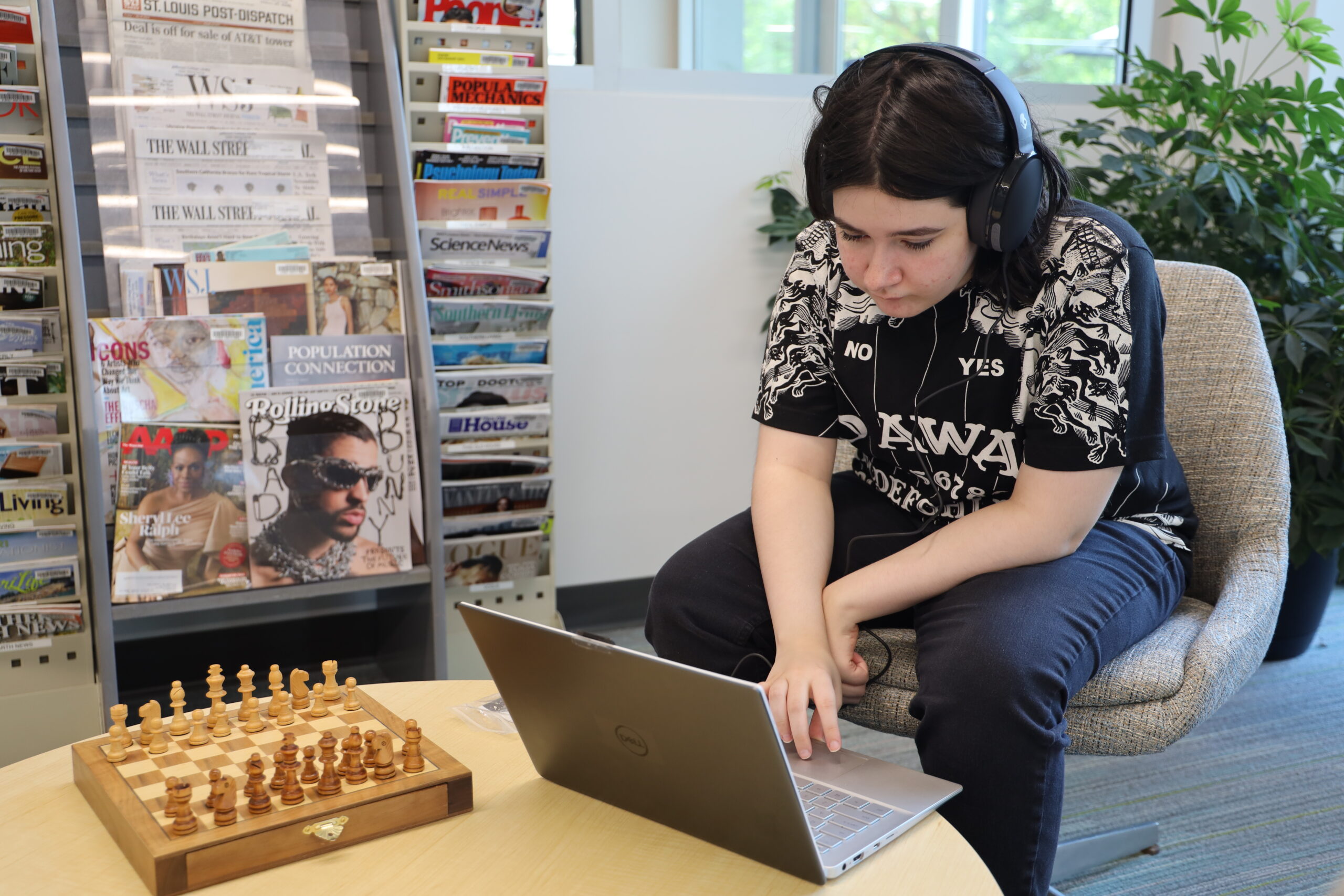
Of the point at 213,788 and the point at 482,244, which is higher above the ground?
the point at 482,244

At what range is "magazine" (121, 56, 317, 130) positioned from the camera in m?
1.70

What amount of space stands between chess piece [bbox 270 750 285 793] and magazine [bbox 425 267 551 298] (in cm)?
124

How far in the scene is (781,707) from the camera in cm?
96

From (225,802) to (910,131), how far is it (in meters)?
0.79

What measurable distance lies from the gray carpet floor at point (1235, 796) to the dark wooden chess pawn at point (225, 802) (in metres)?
1.13

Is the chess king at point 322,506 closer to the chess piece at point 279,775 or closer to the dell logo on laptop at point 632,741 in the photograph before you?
the chess piece at point 279,775

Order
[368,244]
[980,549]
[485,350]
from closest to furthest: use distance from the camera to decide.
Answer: [980,549], [368,244], [485,350]

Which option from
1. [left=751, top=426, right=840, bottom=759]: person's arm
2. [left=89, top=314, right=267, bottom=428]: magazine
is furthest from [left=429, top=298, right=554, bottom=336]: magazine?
[left=751, top=426, right=840, bottom=759]: person's arm

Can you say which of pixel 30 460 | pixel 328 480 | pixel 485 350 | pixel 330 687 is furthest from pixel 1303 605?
pixel 30 460

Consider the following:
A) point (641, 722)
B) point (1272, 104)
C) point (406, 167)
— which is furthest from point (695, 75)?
point (641, 722)

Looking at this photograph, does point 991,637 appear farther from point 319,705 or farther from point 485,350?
point 485,350

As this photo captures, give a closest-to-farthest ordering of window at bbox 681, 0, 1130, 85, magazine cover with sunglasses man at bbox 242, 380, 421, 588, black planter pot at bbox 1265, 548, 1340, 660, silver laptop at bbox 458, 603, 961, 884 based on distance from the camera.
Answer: silver laptop at bbox 458, 603, 961, 884
magazine cover with sunglasses man at bbox 242, 380, 421, 588
black planter pot at bbox 1265, 548, 1340, 660
window at bbox 681, 0, 1130, 85

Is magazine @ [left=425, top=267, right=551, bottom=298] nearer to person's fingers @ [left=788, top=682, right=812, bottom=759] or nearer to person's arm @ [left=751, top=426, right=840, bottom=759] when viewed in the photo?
person's arm @ [left=751, top=426, right=840, bottom=759]

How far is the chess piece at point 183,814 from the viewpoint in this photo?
74 cm
